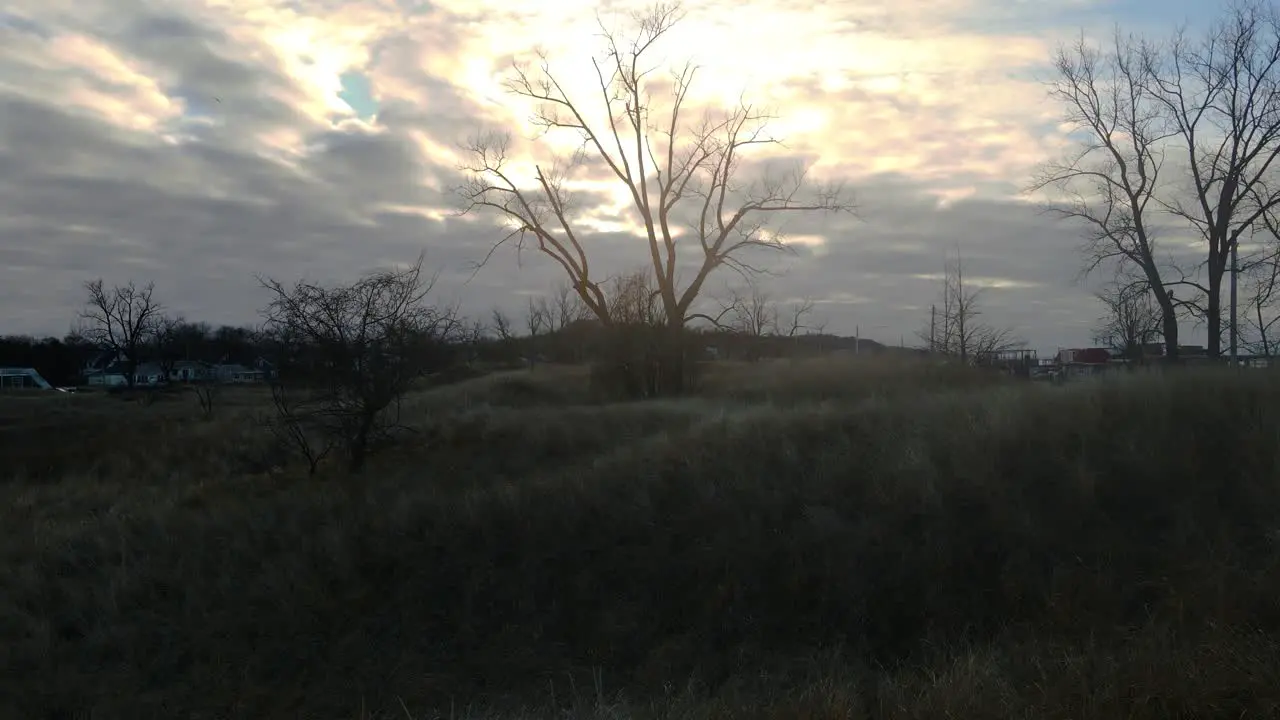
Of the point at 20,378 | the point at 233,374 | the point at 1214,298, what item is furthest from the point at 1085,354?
the point at 20,378

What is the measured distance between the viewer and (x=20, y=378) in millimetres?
75250

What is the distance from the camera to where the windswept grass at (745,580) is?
304 inches

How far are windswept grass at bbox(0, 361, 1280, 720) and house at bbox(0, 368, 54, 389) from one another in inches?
2649

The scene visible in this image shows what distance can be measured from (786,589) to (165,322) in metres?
71.7

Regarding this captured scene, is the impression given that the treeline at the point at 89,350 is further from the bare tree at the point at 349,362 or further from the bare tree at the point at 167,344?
the bare tree at the point at 349,362

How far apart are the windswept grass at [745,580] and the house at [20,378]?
67.3 m

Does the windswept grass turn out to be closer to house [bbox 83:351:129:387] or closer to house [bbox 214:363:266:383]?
house [bbox 214:363:266:383]

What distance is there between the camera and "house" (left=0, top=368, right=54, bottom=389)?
2899 inches

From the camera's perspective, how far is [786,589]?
36.4ft

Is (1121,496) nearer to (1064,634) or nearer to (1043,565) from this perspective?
(1043,565)

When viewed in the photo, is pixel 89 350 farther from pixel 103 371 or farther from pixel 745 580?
pixel 745 580

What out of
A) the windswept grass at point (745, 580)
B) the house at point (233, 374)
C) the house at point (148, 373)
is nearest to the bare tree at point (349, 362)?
the windswept grass at point (745, 580)

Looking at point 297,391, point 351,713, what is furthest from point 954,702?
point 297,391

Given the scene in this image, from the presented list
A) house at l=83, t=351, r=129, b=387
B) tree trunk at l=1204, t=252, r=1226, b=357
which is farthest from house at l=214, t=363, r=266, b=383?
tree trunk at l=1204, t=252, r=1226, b=357
